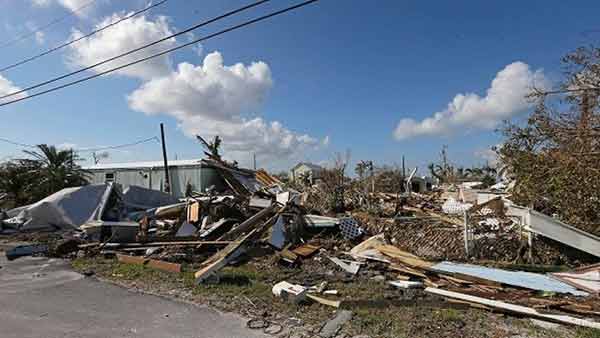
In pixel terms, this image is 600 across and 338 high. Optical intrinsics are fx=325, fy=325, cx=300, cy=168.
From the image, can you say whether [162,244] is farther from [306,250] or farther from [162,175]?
[162,175]

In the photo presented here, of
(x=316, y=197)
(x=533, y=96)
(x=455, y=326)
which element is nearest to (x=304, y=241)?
(x=316, y=197)

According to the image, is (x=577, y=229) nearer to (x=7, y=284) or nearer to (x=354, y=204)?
(x=354, y=204)

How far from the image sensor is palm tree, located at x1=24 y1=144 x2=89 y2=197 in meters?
16.0

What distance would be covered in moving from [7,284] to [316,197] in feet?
29.2

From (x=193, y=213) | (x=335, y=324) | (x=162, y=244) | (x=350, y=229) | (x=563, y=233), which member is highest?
(x=193, y=213)

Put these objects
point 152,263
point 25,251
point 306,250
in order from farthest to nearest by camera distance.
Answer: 1. point 25,251
2. point 306,250
3. point 152,263

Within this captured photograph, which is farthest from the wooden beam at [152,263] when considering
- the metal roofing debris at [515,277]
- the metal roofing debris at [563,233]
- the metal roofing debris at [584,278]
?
the metal roofing debris at [563,233]

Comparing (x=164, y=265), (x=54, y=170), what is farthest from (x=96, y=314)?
(x=54, y=170)

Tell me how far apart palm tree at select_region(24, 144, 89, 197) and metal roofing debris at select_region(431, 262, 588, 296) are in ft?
58.5

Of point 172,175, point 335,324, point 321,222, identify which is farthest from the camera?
point 172,175

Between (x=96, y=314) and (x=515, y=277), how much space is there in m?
6.30

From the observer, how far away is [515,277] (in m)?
5.25

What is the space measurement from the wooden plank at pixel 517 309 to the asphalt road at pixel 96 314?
2.84 metres

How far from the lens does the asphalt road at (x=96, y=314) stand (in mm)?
3842
